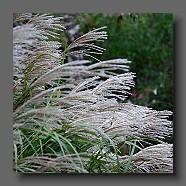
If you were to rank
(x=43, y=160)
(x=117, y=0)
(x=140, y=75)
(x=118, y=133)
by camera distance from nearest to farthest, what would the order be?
(x=43, y=160) < (x=118, y=133) < (x=117, y=0) < (x=140, y=75)

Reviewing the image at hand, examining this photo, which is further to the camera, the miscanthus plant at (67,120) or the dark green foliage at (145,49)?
the dark green foliage at (145,49)

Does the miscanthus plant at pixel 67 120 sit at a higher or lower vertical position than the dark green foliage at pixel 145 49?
lower

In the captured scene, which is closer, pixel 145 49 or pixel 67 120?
pixel 67 120

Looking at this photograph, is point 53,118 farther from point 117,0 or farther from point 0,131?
point 117,0

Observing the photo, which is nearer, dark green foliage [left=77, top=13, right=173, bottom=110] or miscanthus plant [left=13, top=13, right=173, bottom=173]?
miscanthus plant [left=13, top=13, right=173, bottom=173]

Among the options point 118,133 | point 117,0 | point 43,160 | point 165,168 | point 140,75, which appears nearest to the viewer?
point 43,160

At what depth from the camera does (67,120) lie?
2.26 metres

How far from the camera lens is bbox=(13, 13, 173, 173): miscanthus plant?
2.22m

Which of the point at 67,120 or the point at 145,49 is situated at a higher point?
the point at 145,49

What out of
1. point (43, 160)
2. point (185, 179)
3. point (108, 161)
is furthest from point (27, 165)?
point (185, 179)

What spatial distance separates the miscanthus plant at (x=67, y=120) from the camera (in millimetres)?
2217

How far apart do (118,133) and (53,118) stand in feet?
1.07

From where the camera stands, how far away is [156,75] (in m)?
3.98

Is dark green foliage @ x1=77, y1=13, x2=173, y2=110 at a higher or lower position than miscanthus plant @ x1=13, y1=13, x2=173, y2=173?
higher
